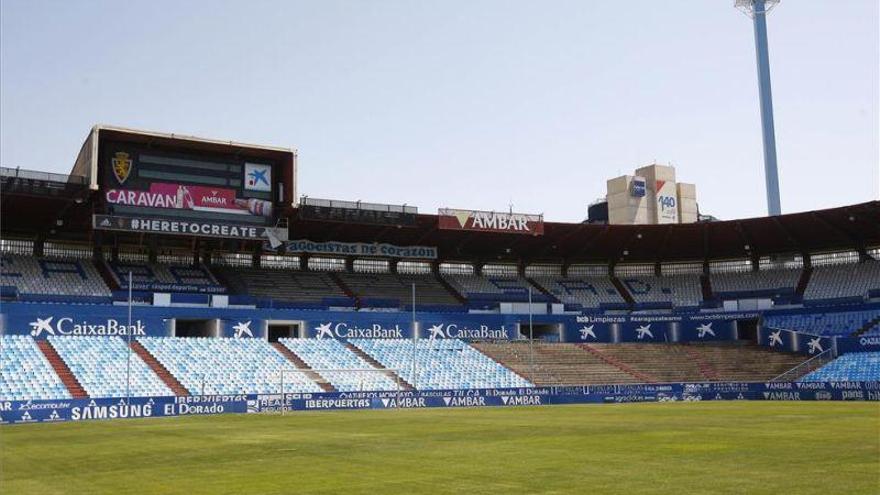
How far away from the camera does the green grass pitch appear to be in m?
14.5

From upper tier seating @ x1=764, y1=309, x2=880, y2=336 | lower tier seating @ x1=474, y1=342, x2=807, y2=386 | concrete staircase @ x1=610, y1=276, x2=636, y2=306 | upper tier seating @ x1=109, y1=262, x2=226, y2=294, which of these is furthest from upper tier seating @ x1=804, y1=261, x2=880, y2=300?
upper tier seating @ x1=109, y1=262, x2=226, y2=294

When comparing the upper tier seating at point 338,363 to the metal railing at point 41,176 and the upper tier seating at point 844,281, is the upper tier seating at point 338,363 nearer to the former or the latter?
the metal railing at point 41,176

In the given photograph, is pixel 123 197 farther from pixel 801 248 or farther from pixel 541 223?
pixel 801 248

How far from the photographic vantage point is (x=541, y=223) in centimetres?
7362

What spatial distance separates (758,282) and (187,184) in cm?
5179

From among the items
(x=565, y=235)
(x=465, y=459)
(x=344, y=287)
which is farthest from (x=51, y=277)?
(x=465, y=459)

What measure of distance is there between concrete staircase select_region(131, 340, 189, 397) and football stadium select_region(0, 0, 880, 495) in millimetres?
133

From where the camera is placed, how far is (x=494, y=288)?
81.1 metres

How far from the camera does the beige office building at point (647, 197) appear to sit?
129 m

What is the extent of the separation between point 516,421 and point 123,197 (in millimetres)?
37109

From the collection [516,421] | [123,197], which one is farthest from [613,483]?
[123,197]

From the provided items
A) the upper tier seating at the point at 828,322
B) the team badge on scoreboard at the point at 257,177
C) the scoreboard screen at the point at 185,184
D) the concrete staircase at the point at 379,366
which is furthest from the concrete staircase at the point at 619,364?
the team badge on scoreboard at the point at 257,177

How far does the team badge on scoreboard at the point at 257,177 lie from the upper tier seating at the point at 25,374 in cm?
1876

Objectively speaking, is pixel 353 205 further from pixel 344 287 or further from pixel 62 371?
pixel 62 371
